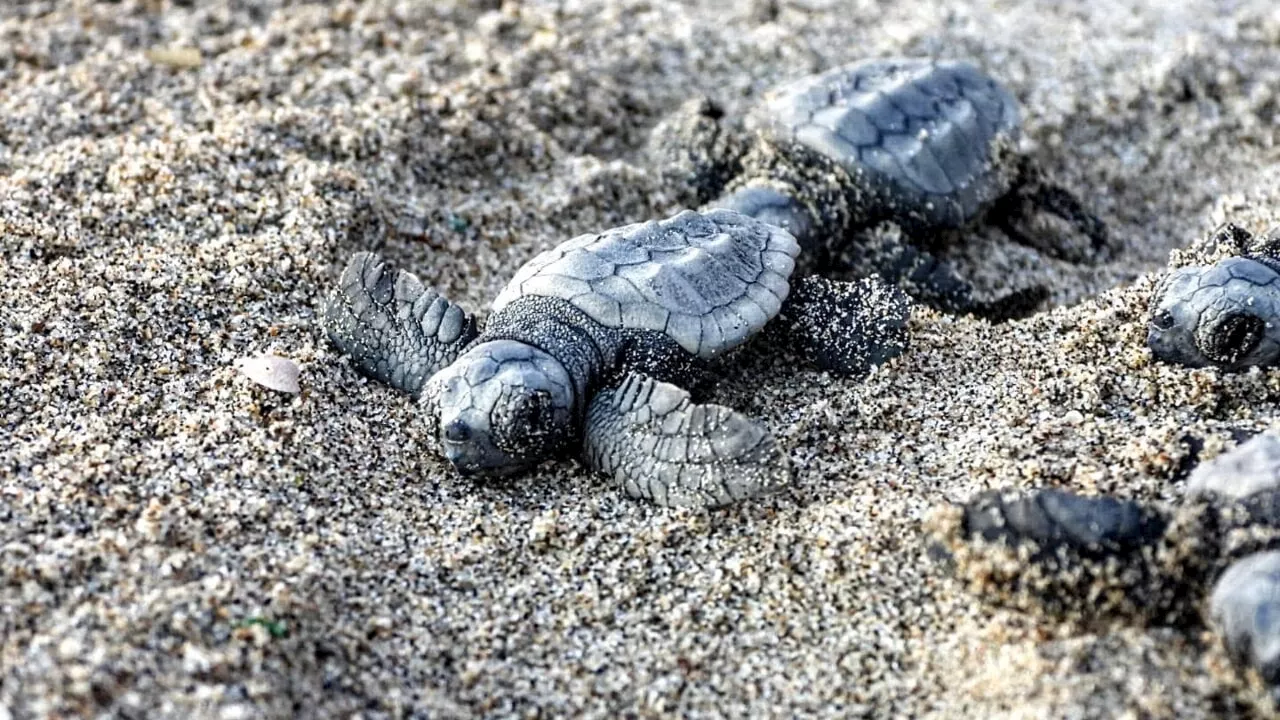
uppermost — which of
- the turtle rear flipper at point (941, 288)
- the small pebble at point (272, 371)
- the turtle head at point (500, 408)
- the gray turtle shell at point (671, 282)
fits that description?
the gray turtle shell at point (671, 282)

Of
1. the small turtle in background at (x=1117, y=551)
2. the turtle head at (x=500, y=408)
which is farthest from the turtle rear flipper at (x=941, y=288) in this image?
the small turtle in background at (x=1117, y=551)

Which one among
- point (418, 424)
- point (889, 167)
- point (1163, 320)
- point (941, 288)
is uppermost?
point (1163, 320)

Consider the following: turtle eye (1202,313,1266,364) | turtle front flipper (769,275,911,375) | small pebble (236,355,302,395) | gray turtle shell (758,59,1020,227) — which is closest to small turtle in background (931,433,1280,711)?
turtle eye (1202,313,1266,364)

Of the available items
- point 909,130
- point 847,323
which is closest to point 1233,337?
point 847,323

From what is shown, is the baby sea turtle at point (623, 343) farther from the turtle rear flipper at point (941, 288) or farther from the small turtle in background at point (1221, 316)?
the small turtle in background at point (1221, 316)

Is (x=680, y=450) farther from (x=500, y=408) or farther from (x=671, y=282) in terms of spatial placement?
(x=671, y=282)

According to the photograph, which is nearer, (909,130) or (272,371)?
(272,371)
